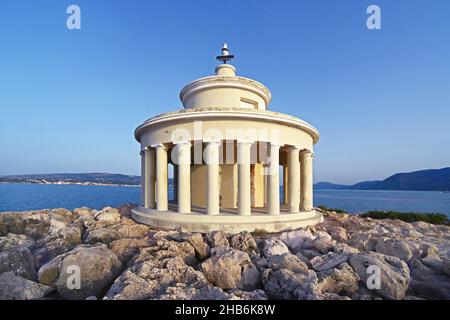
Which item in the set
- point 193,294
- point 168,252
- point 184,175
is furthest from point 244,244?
point 184,175

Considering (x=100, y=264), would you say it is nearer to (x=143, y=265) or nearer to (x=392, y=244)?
(x=143, y=265)

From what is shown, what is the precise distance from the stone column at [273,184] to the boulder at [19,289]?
10022mm

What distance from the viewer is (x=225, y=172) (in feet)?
51.2

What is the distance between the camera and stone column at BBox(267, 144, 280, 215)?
12398 mm

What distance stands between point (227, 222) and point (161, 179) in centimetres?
508

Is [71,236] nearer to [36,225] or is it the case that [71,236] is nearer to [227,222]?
[36,225]

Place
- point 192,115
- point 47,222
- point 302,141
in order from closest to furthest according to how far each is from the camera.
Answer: point 192,115
point 47,222
point 302,141

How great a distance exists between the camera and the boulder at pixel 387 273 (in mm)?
5648

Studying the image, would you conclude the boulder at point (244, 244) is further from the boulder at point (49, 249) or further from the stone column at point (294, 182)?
the boulder at point (49, 249)

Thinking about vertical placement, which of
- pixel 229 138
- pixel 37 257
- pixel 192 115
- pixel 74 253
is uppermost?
pixel 192 115

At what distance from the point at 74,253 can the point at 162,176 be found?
6.87 m

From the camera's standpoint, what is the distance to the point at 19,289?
19.6 ft

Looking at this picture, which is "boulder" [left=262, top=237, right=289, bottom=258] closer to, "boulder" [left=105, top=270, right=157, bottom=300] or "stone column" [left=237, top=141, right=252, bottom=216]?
"stone column" [left=237, top=141, right=252, bottom=216]
